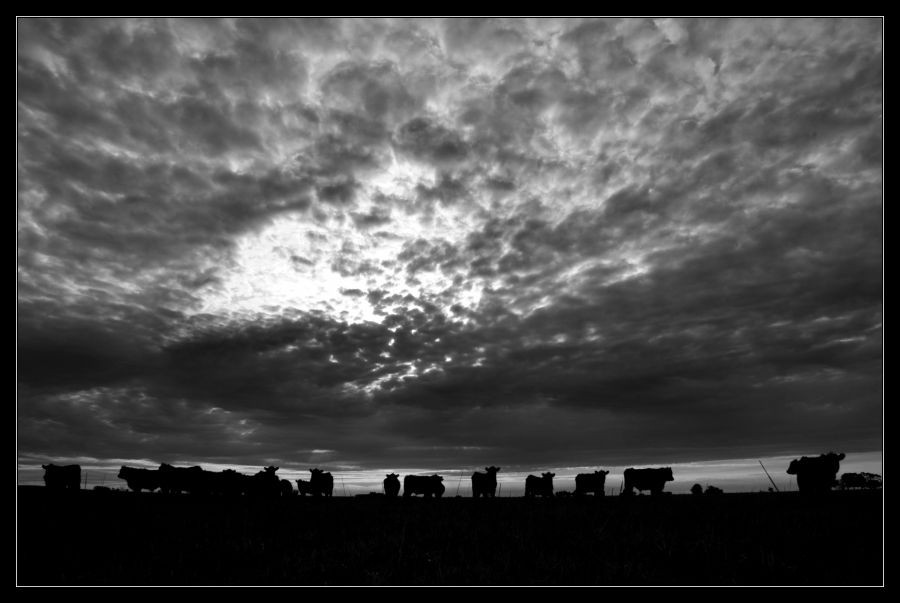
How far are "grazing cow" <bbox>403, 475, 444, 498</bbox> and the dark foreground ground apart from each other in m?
32.8

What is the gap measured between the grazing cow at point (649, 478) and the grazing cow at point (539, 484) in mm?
7465

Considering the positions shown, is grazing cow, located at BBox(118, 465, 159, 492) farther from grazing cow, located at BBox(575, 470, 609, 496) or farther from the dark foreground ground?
grazing cow, located at BBox(575, 470, 609, 496)

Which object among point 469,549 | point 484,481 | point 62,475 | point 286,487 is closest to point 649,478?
point 484,481

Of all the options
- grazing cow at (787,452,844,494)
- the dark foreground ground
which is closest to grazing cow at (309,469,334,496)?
the dark foreground ground

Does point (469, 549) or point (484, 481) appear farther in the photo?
point (484, 481)

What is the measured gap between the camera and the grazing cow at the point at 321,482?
50.6m

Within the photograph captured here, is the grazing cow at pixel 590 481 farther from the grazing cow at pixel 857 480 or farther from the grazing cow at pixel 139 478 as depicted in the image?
the grazing cow at pixel 139 478

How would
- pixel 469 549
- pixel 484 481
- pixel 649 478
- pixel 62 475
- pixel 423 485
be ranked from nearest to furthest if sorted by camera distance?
1. pixel 469 549
2. pixel 62 475
3. pixel 484 481
4. pixel 649 478
5. pixel 423 485

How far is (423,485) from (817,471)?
32.3m

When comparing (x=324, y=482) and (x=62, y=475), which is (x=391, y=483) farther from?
(x=62, y=475)

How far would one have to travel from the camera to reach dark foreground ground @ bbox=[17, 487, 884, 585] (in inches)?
395

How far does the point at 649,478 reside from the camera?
47312 millimetres

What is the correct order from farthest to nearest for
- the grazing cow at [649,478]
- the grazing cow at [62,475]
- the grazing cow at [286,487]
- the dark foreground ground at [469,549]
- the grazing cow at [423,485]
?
the grazing cow at [286,487] < the grazing cow at [423,485] < the grazing cow at [649,478] < the grazing cow at [62,475] < the dark foreground ground at [469,549]

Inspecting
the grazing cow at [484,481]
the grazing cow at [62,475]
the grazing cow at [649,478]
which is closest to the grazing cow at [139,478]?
the grazing cow at [62,475]
